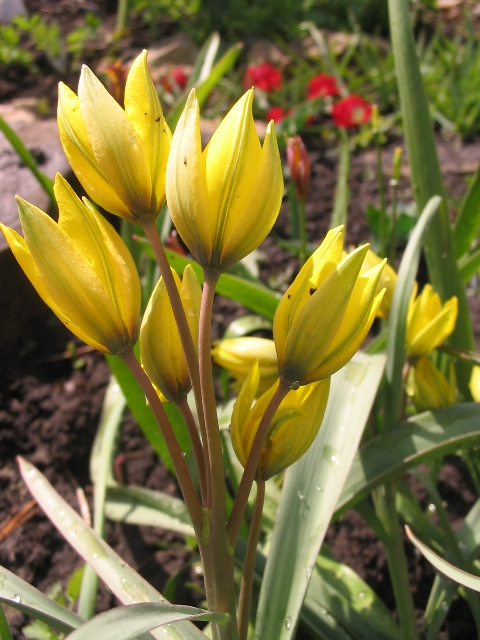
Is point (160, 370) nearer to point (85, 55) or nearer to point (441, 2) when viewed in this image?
point (85, 55)

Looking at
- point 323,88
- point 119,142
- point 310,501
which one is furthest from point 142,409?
point 323,88

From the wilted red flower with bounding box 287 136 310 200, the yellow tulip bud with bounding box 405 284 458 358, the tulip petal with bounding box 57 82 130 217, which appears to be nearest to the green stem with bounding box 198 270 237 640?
the tulip petal with bounding box 57 82 130 217

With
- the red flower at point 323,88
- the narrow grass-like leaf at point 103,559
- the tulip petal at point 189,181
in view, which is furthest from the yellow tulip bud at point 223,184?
the red flower at point 323,88

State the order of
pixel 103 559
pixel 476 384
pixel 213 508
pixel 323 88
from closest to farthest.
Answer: pixel 213 508, pixel 103 559, pixel 476 384, pixel 323 88

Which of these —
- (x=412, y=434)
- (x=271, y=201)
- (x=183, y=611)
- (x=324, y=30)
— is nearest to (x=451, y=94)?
(x=324, y=30)

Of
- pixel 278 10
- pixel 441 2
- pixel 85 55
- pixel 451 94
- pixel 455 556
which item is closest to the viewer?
pixel 455 556

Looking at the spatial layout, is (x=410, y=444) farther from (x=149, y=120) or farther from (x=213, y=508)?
(x=149, y=120)
